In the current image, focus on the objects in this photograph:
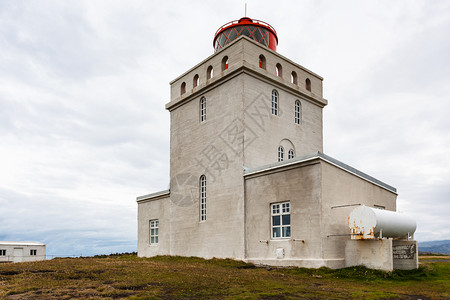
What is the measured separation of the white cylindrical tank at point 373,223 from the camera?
52.6 ft

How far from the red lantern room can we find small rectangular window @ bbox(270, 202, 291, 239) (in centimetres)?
1176

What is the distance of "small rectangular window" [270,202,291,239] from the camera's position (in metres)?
18.8

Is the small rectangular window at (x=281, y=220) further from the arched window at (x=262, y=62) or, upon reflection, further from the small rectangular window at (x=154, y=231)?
the small rectangular window at (x=154, y=231)

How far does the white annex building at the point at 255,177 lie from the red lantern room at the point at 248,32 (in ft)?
0.23

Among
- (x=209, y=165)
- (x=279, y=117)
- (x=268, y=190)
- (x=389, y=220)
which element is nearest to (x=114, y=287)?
(x=268, y=190)

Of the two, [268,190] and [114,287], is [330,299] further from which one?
[268,190]

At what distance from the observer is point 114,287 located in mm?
11148

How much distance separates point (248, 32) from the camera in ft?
85.1

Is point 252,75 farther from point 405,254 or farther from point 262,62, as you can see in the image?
point 405,254

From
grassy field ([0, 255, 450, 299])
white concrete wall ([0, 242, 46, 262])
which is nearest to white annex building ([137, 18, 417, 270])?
grassy field ([0, 255, 450, 299])

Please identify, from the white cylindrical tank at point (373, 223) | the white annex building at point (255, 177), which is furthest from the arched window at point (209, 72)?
the white cylindrical tank at point (373, 223)

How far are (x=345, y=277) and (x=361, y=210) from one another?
281cm

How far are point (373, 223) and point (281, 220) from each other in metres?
4.49

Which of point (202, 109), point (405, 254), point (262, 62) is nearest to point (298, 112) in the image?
point (262, 62)
